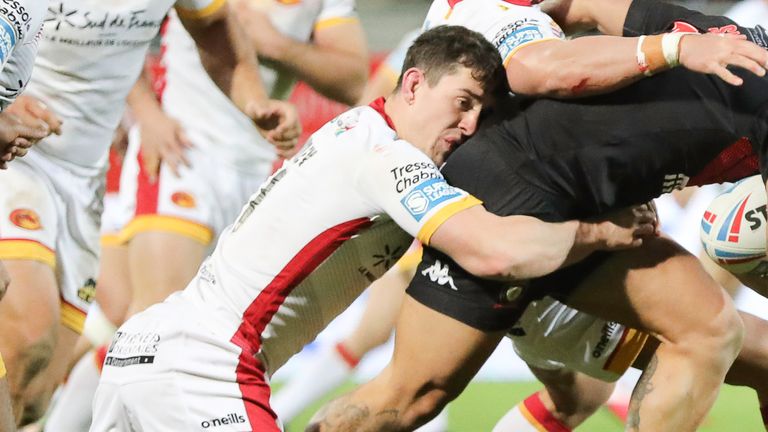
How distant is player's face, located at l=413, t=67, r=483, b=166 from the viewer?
11.3 feet

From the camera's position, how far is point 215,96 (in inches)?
231

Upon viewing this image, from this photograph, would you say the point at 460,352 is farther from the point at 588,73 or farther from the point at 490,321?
the point at 588,73

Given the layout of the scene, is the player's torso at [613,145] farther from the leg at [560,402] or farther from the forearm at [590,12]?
the leg at [560,402]

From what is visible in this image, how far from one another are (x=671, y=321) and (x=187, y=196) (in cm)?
251

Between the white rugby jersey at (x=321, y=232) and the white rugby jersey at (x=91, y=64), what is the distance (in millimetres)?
1650

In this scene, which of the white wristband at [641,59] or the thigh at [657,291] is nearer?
the white wristband at [641,59]

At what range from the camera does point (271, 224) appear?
339cm

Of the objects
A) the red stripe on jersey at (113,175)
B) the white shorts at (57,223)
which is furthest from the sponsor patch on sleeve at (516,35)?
the red stripe on jersey at (113,175)

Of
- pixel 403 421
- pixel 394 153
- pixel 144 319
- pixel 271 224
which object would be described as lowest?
pixel 403 421

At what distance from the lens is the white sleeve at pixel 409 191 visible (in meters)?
3.22

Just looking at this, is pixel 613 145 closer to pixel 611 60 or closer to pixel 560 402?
pixel 611 60

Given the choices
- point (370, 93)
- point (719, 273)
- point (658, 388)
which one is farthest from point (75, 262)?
point (719, 273)

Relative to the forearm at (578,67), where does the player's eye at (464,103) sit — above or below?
below

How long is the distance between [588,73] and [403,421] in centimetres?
104
